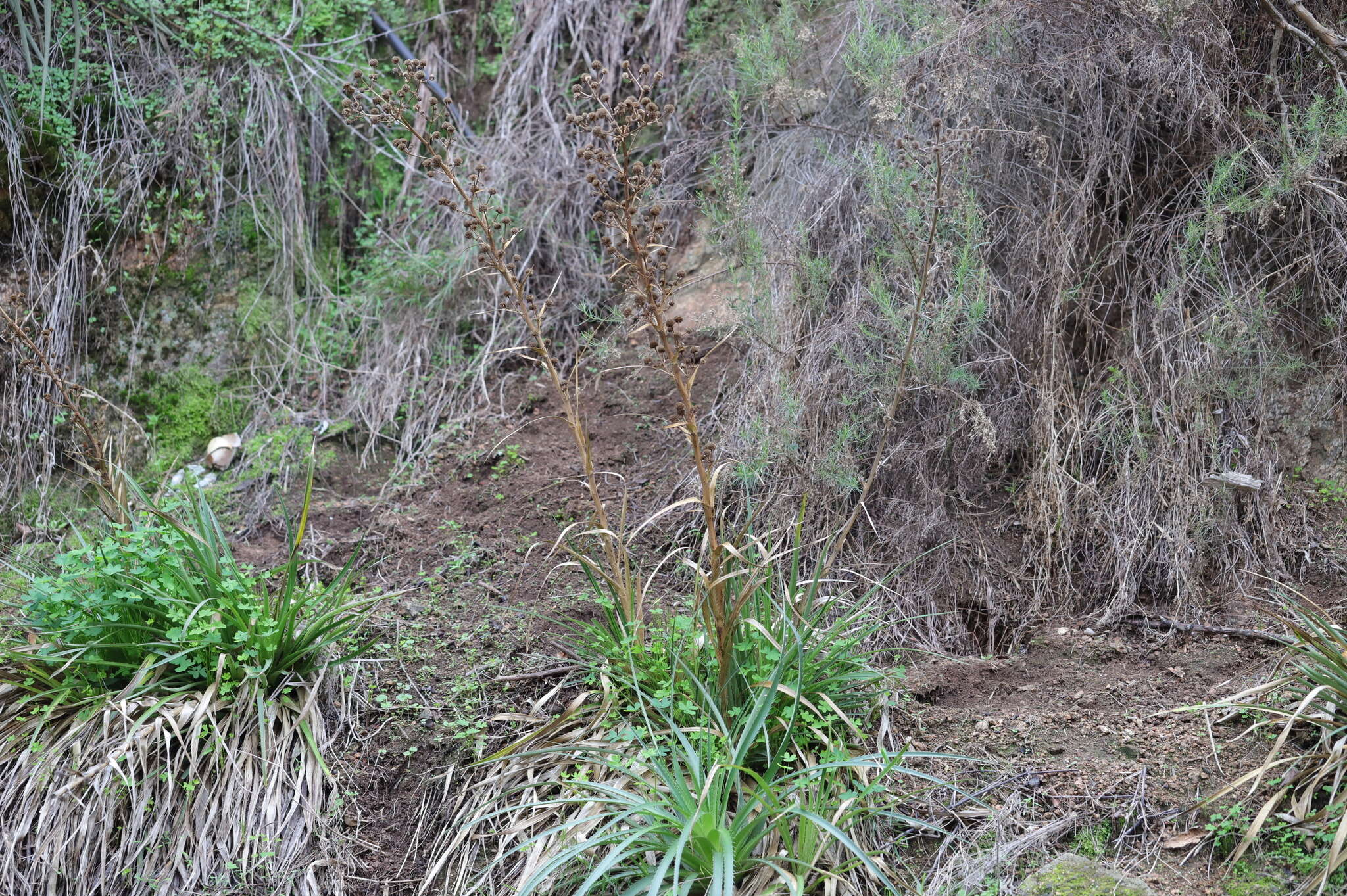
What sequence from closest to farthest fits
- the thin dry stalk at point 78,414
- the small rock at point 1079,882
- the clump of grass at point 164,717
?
the small rock at point 1079,882, the clump of grass at point 164,717, the thin dry stalk at point 78,414

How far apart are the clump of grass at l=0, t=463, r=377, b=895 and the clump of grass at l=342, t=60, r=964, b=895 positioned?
22.2 inches

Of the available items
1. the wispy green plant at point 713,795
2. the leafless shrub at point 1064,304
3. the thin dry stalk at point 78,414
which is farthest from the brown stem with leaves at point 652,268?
the thin dry stalk at point 78,414

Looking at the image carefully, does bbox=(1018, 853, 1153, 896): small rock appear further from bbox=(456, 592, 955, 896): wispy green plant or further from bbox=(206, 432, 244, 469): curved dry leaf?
bbox=(206, 432, 244, 469): curved dry leaf

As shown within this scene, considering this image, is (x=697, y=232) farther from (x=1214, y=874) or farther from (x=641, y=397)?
(x=1214, y=874)

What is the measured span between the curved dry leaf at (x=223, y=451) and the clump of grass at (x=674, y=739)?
2.11m

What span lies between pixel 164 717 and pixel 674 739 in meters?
1.50

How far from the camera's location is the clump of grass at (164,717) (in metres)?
2.96

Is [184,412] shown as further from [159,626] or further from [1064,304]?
[1064,304]

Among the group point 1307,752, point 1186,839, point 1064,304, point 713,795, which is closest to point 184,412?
point 713,795

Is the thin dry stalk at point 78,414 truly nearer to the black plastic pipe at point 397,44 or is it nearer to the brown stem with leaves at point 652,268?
the brown stem with leaves at point 652,268

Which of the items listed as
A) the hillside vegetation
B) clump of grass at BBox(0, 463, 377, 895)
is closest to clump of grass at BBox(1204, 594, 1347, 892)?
the hillside vegetation

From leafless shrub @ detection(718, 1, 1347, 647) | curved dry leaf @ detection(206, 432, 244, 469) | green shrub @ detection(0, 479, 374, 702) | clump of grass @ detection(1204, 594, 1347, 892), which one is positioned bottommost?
curved dry leaf @ detection(206, 432, 244, 469)

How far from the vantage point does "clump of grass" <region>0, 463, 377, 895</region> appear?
296 cm

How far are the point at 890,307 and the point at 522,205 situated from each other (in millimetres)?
1996
